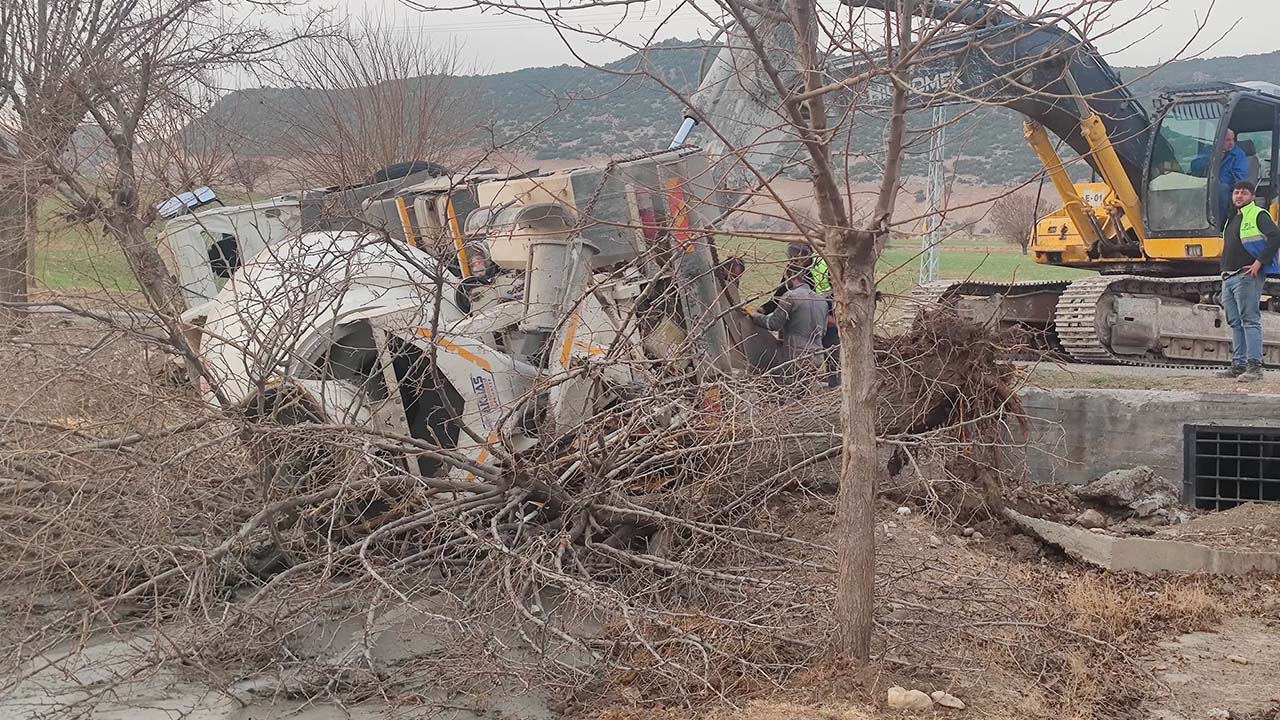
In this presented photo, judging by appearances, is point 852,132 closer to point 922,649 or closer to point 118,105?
point 922,649

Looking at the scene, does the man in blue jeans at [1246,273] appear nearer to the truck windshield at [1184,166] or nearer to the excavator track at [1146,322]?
the excavator track at [1146,322]

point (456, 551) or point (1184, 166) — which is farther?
point (1184, 166)

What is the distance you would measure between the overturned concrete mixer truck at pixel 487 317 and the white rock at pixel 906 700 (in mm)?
2118

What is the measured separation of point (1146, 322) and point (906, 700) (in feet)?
31.0

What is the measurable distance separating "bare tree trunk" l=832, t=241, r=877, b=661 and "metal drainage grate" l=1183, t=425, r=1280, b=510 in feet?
18.0

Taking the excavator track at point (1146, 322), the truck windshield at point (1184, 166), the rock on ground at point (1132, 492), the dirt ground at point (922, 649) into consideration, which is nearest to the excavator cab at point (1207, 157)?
the truck windshield at point (1184, 166)

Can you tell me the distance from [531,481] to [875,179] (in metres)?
2.25

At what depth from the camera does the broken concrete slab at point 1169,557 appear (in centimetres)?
688

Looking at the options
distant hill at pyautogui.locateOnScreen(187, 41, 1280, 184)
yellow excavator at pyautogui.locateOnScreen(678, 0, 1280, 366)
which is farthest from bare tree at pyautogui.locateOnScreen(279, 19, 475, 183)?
yellow excavator at pyautogui.locateOnScreen(678, 0, 1280, 366)

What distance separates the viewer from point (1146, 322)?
12570mm

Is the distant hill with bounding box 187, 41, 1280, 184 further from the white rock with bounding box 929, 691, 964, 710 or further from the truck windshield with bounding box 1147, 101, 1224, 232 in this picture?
the white rock with bounding box 929, 691, 964, 710

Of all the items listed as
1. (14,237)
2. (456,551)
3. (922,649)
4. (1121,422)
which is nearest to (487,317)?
(456,551)

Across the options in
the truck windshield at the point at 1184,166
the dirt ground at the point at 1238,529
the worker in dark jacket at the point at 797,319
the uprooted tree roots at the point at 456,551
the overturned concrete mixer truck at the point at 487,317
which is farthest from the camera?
the truck windshield at the point at 1184,166

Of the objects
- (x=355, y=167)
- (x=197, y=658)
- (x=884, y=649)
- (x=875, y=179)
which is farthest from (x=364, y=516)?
(x=355, y=167)
